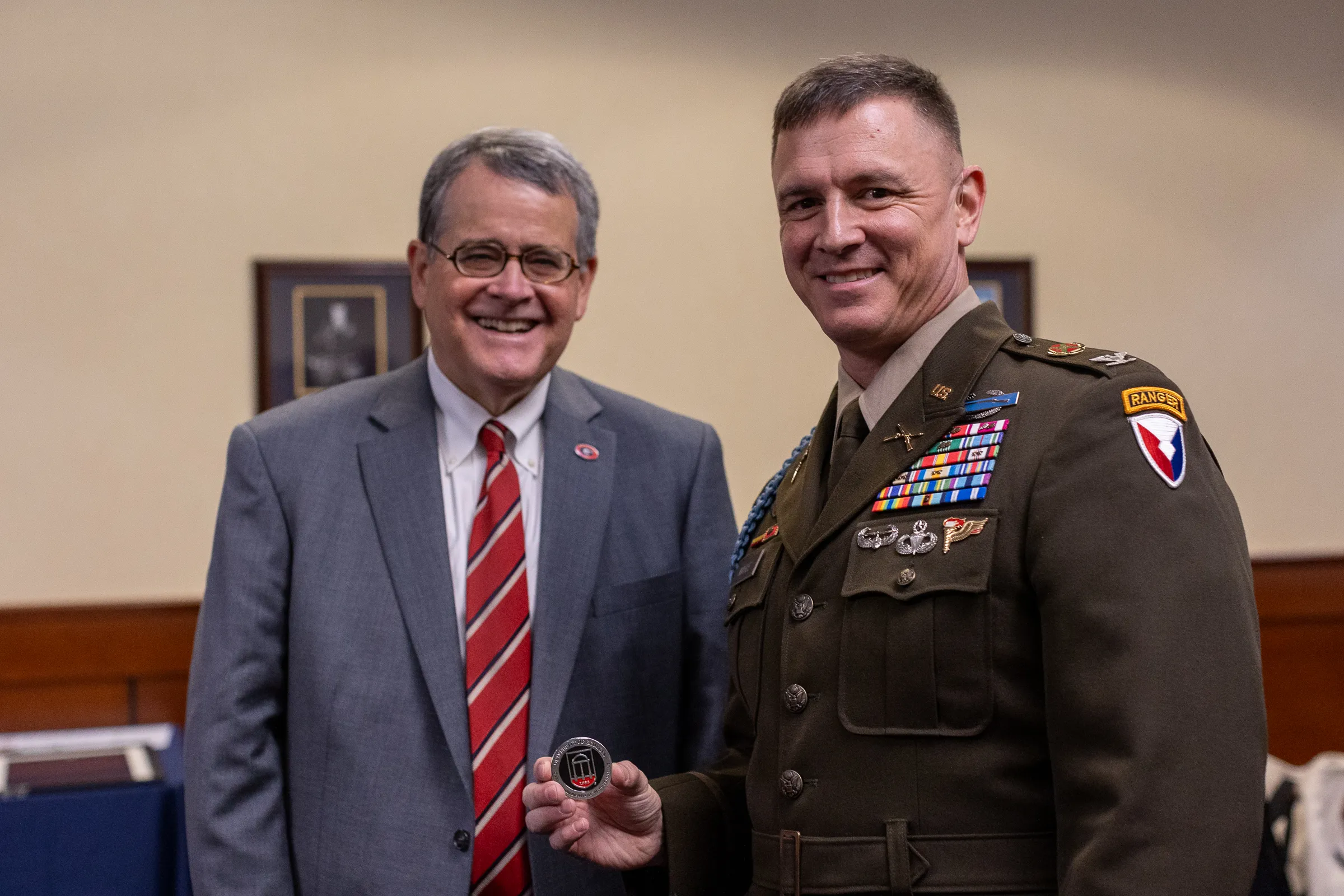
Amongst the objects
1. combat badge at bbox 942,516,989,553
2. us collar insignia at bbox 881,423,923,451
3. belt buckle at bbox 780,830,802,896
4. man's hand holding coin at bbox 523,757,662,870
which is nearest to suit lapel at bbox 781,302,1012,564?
us collar insignia at bbox 881,423,923,451

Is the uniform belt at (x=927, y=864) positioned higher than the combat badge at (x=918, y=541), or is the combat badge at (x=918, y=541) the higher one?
the combat badge at (x=918, y=541)

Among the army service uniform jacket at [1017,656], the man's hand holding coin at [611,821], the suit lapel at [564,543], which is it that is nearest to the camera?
the army service uniform jacket at [1017,656]

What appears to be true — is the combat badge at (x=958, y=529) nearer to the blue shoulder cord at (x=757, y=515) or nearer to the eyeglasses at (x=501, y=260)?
the blue shoulder cord at (x=757, y=515)

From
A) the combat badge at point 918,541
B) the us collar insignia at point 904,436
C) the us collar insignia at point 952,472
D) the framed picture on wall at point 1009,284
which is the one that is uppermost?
the framed picture on wall at point 1009,284

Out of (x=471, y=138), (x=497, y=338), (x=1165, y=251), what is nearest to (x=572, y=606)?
(x=497, y=338)

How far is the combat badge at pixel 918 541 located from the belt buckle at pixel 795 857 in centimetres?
36

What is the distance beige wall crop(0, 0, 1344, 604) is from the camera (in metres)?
3.41

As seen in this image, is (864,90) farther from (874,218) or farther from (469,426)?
(469,426)

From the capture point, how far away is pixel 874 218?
1.48 m

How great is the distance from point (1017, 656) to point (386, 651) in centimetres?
104

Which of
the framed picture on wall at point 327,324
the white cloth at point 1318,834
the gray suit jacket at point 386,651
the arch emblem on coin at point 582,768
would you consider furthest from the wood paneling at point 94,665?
the white cloth at point 1318,834

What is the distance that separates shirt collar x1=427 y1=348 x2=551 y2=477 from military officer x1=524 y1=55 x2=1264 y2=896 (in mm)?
539

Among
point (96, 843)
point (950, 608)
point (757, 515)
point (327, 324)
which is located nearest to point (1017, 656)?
point (950, 608)

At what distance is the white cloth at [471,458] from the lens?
2.03 m
